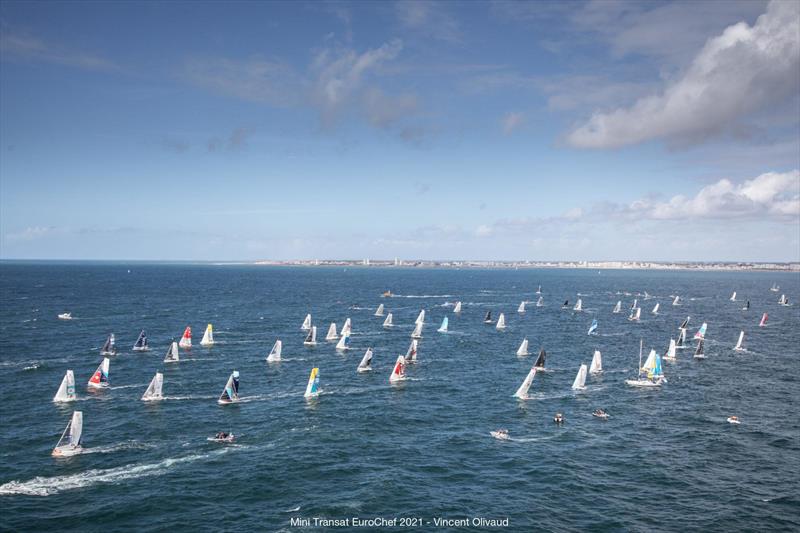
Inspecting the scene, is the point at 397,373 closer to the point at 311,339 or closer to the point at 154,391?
the point at 154,391

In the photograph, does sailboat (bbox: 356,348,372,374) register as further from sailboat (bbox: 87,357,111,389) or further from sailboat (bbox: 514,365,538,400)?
sailboat (bbox: 87,357,111,389)

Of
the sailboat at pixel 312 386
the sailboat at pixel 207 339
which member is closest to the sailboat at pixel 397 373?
the sailboat at pixel 312 386

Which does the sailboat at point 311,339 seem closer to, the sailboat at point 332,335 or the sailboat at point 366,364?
the sailboat at point 332,335

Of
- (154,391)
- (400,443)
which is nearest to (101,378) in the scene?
(154,391)

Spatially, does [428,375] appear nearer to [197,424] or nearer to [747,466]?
[197,424]

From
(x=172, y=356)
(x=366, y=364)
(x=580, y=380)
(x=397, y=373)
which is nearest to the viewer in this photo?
(x=580, y=380)

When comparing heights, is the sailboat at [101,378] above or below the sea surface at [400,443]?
above

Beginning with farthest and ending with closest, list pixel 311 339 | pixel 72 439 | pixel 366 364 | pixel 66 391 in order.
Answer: pixel 311 339 < pixel 366 364 < pixel 66 391 < pixel 72 439

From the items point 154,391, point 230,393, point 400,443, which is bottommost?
point 400,443

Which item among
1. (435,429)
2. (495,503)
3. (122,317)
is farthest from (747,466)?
(122,317)

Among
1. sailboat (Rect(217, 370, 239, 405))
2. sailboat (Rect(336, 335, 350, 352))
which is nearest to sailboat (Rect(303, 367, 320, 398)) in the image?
sailboat (Rect(217, 370, 239, 405))

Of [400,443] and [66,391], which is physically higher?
[66,391]
